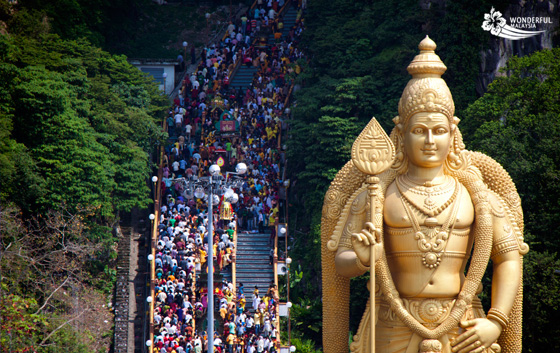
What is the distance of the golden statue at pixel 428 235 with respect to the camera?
1927cm

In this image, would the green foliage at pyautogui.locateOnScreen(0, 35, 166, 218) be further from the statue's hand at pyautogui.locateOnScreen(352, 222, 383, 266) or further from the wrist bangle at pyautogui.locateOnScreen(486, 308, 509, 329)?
the wrist bangle at pyautogui.locateOnScreen(486, 308, 509, 329)

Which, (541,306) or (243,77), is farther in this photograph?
(243,77)

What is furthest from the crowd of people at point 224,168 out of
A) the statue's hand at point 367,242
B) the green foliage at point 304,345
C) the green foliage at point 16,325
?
the statue's hand at point 367,242

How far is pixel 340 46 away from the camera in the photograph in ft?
172

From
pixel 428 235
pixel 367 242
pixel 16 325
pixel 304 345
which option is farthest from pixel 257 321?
pixel 367 242

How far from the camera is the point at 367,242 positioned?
731 inches

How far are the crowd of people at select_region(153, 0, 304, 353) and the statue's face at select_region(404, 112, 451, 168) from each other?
1252cm

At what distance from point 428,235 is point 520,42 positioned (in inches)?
1057

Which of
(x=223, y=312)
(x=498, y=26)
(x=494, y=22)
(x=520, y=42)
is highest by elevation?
(x=494, y=22)

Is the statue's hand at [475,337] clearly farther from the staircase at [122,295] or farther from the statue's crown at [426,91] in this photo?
the staircase at [122,295]

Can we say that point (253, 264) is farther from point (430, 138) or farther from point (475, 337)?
point (475, 337)

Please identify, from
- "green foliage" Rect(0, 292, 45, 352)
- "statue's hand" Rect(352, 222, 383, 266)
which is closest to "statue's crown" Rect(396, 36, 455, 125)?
"statue's hand" Rect(352, 222, 383, 266)

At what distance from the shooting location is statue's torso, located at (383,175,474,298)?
1947 cm

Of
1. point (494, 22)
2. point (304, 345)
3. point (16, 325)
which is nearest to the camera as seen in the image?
point (16, 325)
